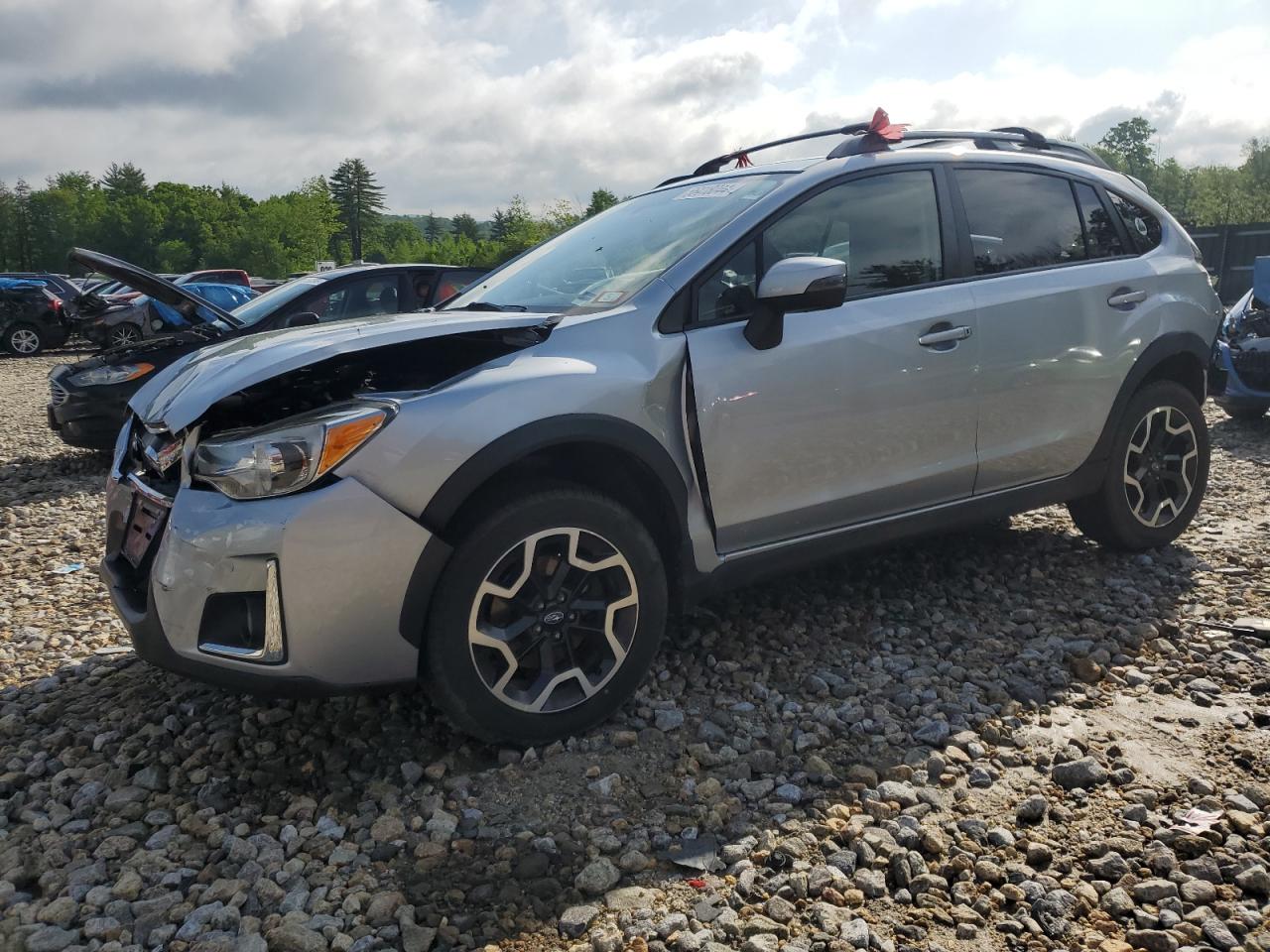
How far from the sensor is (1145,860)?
8.18 feet

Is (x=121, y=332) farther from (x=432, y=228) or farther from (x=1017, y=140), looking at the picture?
(x=432, y=228)

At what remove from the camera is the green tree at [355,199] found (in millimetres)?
140625

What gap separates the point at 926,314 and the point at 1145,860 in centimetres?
202

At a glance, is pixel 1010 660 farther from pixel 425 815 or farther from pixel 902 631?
pixel 425 815

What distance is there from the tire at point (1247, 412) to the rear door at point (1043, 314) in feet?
16.9

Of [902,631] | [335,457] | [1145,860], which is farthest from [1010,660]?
[335,457]

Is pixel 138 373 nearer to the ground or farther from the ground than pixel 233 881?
farther from the ground

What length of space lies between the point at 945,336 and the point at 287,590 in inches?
99.0

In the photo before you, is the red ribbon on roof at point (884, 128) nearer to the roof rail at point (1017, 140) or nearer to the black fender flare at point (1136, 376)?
the roof rail at point (1017, 140)

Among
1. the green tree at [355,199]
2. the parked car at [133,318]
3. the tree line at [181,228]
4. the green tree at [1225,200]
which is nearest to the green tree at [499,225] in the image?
the tree line at [181,228]

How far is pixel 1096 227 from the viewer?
4.48 metres

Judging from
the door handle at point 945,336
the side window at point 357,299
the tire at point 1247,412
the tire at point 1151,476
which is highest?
the side window at point 357,299

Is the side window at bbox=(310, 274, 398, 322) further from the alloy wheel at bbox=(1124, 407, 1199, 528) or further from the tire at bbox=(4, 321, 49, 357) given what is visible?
the tire at bbox=(4, 321, 49, 357)

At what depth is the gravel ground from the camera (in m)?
2.34
